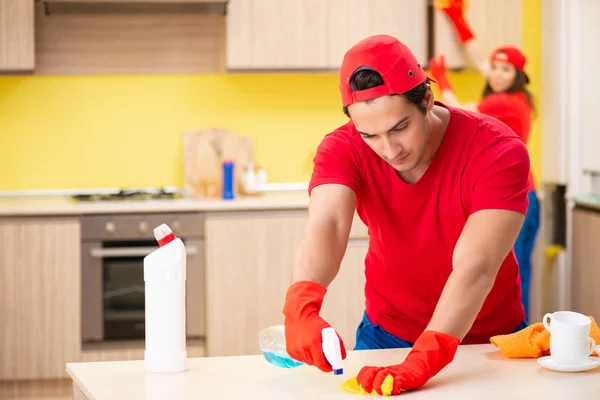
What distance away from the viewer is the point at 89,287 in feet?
13.1

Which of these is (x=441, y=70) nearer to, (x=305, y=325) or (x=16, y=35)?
(x=16, y=35)

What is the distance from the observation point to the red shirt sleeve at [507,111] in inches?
162

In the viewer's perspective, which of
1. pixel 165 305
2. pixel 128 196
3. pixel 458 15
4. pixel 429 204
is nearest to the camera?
pixel 165 305

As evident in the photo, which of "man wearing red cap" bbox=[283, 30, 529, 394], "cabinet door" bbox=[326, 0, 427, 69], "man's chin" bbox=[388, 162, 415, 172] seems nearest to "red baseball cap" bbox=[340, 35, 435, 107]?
"man wearing red cap" bbox=[283, 30, 529, 394]

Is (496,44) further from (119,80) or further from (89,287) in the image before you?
(89,287)

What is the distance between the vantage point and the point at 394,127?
1768 millimetres

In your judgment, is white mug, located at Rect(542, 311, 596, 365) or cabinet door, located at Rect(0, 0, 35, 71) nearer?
white mug, located at Rect(542, 311, 596, 365)

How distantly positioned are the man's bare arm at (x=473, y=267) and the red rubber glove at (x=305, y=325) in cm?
22

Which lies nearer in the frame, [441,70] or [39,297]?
[39,297]

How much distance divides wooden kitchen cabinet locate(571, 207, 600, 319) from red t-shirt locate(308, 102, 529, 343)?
2.19 meters

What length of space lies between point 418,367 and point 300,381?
23 cm

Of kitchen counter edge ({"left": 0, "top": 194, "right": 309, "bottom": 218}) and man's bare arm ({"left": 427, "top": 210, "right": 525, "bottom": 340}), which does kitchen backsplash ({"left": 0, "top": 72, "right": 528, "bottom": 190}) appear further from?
man's bare arm ({"left": 427, "top": 210, "right": 525, "bottom": 340})

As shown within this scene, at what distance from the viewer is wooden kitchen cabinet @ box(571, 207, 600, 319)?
4156mm

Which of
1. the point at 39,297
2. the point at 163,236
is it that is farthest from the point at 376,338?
the point at 39,297
